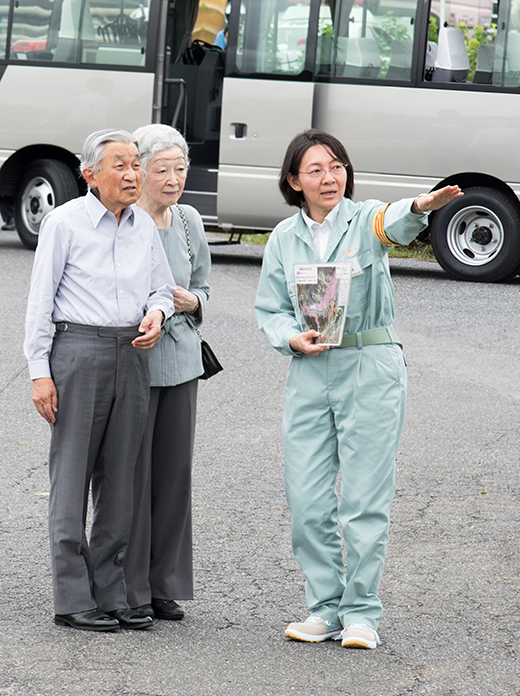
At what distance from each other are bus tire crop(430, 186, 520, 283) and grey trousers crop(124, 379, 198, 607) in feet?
25.5

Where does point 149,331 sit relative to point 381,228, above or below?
below

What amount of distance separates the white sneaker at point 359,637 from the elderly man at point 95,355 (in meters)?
0.70

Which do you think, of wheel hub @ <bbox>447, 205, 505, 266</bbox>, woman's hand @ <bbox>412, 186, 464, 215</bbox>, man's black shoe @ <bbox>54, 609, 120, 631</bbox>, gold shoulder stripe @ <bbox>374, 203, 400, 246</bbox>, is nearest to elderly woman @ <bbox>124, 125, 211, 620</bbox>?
man's black shoe @ <bbox>54, 609, 120, 631</bbox>

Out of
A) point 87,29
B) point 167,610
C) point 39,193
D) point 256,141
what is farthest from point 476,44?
point 167,610

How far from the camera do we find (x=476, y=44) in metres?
11.0

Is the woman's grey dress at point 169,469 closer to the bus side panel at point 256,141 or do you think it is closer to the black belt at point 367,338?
the black belt at point 367,338

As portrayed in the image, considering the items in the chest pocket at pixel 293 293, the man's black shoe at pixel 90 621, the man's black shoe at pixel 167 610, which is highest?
the chest pocket at pixel 293 293

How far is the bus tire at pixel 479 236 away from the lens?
1099 centimetres

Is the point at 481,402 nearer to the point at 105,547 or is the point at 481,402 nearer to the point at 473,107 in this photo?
the point at 105,547

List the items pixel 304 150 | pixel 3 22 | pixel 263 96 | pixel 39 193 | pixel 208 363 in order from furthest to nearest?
1. pixel 39 193
2. pixel 3 22
3. pixel 263 96
4. pixel 208 363
5. pixel 304 150

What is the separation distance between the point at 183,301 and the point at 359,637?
4.15 ft

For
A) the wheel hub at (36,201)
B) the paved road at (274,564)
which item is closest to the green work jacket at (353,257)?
the paved road at (274,564)

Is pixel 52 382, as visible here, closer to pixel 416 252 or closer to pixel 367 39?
pixel 367 39

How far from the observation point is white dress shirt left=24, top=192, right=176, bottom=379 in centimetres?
348
